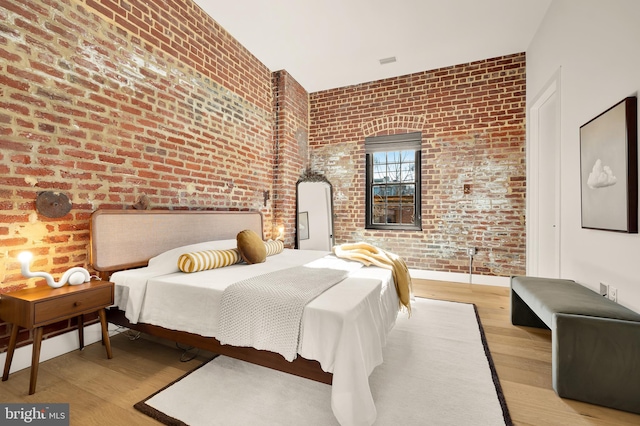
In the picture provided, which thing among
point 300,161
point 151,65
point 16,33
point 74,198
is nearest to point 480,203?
point 300,161

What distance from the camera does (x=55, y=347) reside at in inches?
84.0

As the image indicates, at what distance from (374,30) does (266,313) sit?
365 centimetres

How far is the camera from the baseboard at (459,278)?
4273 millimetres

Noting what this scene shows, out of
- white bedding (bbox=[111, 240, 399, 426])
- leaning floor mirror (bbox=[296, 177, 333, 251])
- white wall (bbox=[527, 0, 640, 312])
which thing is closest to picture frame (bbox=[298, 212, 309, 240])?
leaning floor mirror (bbox=[296, 177, 333, 251])

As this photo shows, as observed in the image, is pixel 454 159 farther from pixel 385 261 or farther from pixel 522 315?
pixel 385 261

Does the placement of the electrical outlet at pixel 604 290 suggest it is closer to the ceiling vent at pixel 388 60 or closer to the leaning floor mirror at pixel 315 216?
the leaning floor mirror at pixel 315 216

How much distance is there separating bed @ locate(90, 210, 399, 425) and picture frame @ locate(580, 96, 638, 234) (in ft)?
5.43

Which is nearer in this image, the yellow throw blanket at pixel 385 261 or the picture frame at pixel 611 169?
the picture frame at pixel 611 169

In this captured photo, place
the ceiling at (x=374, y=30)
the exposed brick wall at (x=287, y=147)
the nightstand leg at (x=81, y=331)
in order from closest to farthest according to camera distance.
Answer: the nightstand leg at (x=81, y=331) → the ceiling at (x=374, y=30) → the exposed brick wall at (x=287, y=147)

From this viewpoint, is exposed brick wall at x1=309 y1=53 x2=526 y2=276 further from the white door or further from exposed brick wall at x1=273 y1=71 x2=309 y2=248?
exposed brick wall at x1=273 y1=71 x2=309 y2=248

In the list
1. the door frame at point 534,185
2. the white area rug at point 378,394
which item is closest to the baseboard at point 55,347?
the white area rug at point 378,394

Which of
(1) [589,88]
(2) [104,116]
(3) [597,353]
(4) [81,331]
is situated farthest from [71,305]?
(1) [589,88]

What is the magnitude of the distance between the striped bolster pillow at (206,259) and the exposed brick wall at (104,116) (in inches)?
31.8

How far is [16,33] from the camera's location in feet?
6.19
